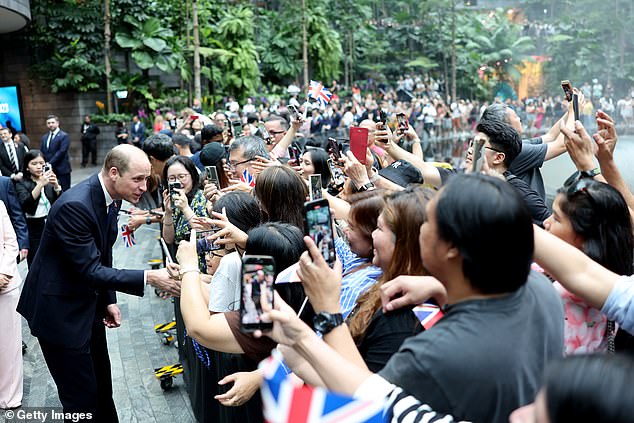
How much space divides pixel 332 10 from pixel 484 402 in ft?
124

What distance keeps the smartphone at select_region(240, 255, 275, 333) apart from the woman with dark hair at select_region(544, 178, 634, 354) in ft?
4.10

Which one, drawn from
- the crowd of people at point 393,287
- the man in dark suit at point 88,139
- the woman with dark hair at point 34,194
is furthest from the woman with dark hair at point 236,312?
the man in dark suit at point 88,139

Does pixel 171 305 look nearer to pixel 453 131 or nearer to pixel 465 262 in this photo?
pixel 465 262

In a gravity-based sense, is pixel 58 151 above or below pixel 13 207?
below

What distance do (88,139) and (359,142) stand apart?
1972 cm

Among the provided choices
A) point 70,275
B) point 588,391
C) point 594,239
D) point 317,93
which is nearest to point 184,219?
point 70,275

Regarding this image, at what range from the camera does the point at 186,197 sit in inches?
191

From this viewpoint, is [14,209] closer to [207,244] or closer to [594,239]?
[207,244]

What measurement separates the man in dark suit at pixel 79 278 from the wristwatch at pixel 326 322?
1925 millimetres

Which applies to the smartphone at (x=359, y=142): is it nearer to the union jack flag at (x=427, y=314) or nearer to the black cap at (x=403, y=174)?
the black cap at (x=403, y=174)

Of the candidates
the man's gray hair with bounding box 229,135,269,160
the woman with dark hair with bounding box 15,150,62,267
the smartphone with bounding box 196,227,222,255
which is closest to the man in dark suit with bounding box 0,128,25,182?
the woman with dark hair with bounding box 15,150,62,267

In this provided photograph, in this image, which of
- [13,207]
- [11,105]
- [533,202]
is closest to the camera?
[533,202]

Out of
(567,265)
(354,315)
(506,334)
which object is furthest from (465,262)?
(354,315)

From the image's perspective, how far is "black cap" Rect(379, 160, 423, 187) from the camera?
4.76m
